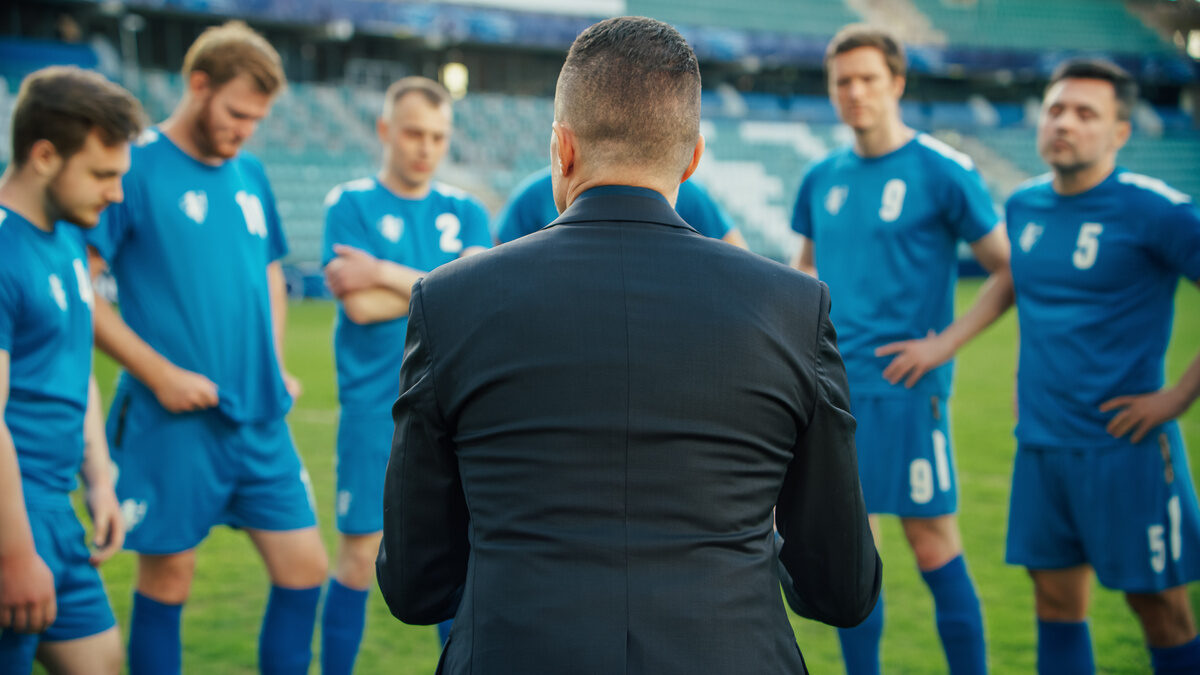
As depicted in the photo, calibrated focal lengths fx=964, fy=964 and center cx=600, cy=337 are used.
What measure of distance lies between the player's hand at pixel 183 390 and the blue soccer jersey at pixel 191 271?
9cm

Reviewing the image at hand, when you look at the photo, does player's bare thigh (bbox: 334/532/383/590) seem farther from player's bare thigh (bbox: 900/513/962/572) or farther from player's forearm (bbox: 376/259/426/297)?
player's bare thigh (bbox: 900/513/962/572)

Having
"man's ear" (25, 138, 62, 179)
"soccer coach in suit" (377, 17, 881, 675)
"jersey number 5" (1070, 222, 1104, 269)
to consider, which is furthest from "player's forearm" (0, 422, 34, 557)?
"jersey number 5" (1070, 222, 1104, 269)

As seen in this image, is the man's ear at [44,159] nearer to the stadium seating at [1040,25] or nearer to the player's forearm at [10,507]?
the player's forearm at [10,507]

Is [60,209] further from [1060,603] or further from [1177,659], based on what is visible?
[1177,659]

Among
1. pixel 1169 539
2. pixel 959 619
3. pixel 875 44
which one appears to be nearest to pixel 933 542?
pixel 959 619

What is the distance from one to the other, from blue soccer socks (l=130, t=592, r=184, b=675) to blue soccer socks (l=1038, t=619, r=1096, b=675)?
2729mm

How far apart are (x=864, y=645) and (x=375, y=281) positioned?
6.87 feet

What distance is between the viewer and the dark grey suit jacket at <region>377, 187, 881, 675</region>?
125 centimetres

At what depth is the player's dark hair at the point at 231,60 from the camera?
294 centimetres

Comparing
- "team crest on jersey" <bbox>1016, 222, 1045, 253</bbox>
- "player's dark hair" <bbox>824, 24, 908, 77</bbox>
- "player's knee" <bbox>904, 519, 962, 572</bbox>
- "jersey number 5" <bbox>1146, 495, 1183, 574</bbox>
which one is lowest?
"player's knee" <bbox>904, 519, 962, 572</bbox>

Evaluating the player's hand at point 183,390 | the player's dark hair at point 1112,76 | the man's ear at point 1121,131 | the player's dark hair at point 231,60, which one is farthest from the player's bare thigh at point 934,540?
the player's dark hair at point 231,60

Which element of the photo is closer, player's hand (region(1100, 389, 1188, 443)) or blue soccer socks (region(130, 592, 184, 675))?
player's hand (region(1100, 389, 1188, 443))

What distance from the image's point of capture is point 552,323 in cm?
129

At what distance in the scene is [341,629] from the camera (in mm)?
3355
